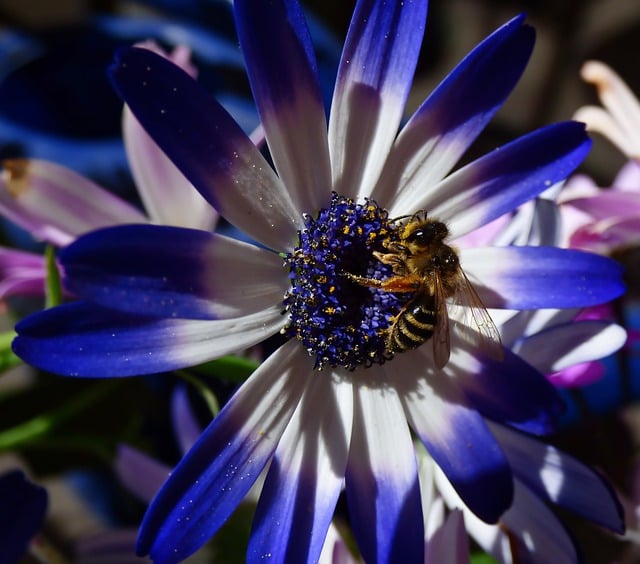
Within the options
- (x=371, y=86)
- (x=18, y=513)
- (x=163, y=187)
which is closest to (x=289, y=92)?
(x=371, y=86)

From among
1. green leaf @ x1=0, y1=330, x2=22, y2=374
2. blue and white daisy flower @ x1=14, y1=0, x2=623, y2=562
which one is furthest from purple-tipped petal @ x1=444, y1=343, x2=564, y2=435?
green leaf @ x1=0, y1=330, x2=22, y2=374

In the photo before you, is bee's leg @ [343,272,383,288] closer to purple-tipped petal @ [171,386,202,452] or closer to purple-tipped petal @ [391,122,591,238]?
purple-tipped petal @ [391,122,591,238]

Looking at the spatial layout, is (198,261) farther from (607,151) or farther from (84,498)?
(607,151)

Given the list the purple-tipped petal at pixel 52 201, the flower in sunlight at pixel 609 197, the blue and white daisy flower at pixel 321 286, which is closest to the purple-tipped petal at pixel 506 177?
the blue and white daisy flower at pixel 321 286

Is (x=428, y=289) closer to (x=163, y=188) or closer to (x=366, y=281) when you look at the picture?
(x=366, y=281)

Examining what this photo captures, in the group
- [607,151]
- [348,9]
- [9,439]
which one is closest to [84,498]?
[9,439]
